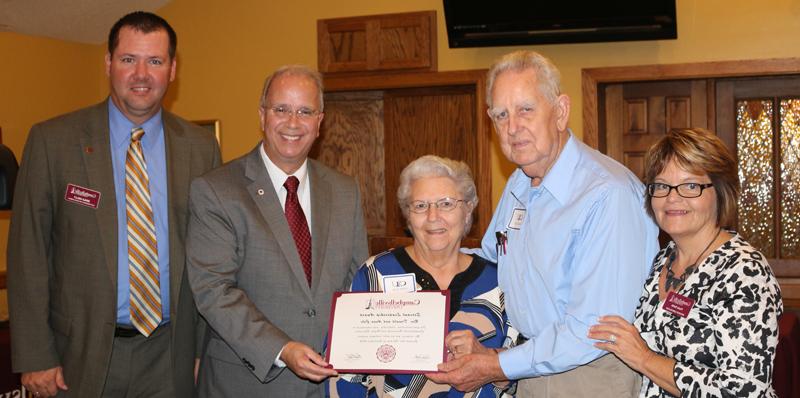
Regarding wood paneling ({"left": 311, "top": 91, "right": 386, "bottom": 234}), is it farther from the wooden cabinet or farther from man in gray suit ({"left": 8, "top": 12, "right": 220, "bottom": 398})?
man in gray suit ({"left": 8, "top": 12, "right": 220, "bottom": 398})

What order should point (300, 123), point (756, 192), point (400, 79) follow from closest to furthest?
1. point (300, 123)
2. point (756, 192)
3. point (400, 79)

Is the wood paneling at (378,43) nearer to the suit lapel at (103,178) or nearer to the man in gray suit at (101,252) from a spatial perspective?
the man in gray suit at (101,252)

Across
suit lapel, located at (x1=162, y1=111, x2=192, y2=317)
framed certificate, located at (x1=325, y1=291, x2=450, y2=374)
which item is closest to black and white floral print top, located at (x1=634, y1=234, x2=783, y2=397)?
framed certificate, located at (x1=325, y1=291, x2=450, y2=374)

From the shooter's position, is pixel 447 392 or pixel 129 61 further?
pixel 129 61

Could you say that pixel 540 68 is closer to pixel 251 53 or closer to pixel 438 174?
pixel 438 174

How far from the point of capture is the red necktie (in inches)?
110

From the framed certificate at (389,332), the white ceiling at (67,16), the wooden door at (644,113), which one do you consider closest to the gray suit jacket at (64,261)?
the framed certificate at (389,332)

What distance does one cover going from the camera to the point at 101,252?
9.36 feet

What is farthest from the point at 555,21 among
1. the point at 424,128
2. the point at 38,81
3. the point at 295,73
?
the point at 38,81

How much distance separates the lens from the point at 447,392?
8.29 feet

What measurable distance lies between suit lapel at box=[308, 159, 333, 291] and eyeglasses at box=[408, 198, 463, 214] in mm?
395

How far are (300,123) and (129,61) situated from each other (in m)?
0.74

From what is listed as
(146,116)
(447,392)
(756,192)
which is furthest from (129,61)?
(756,192)

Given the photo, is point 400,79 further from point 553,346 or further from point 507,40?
point 553,346
